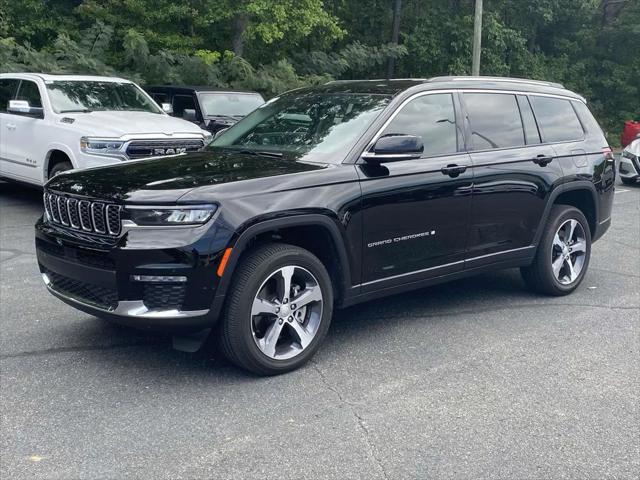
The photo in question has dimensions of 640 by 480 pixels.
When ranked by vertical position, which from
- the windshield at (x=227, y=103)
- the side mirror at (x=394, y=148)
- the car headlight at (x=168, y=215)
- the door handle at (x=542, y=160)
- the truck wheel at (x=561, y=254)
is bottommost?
the truck wheel at (x=561, y=254)

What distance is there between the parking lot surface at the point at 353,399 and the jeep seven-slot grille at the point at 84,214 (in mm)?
867

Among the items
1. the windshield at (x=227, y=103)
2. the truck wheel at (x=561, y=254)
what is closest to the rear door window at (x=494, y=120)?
the truck wheel at (x=561, y=254)

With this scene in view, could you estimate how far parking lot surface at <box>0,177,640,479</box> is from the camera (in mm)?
3498

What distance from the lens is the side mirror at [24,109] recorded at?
9711mm

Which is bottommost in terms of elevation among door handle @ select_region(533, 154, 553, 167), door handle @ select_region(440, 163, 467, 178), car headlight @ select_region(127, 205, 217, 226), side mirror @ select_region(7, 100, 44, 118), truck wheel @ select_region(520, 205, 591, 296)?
truck wheel @ select_region(520, 205, 591, 296)

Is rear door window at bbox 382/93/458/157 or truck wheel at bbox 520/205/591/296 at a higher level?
rear door window at bbox 382/93/458/157

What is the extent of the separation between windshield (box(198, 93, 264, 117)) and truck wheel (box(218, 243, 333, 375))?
8043 mm

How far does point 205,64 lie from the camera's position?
18.0 meters

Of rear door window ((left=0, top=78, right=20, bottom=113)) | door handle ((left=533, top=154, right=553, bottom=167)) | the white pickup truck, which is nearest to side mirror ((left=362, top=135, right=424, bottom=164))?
door handle ((left=533, top=154, right=553, bottom=167))

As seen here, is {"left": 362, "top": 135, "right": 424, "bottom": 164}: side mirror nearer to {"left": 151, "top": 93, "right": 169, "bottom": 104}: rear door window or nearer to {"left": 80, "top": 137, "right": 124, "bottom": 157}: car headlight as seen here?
{"left": 80, "top": 137, "right": 124, "bottom": 157}: car headlight

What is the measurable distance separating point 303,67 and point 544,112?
17009mm

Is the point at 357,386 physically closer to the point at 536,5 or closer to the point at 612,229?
the point at 612,229

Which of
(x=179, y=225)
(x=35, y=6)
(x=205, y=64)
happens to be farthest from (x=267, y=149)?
(x=35, y=6)

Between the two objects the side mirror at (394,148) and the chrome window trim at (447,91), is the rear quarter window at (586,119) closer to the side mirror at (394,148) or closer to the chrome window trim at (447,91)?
the chrome window trim at (447,91)
